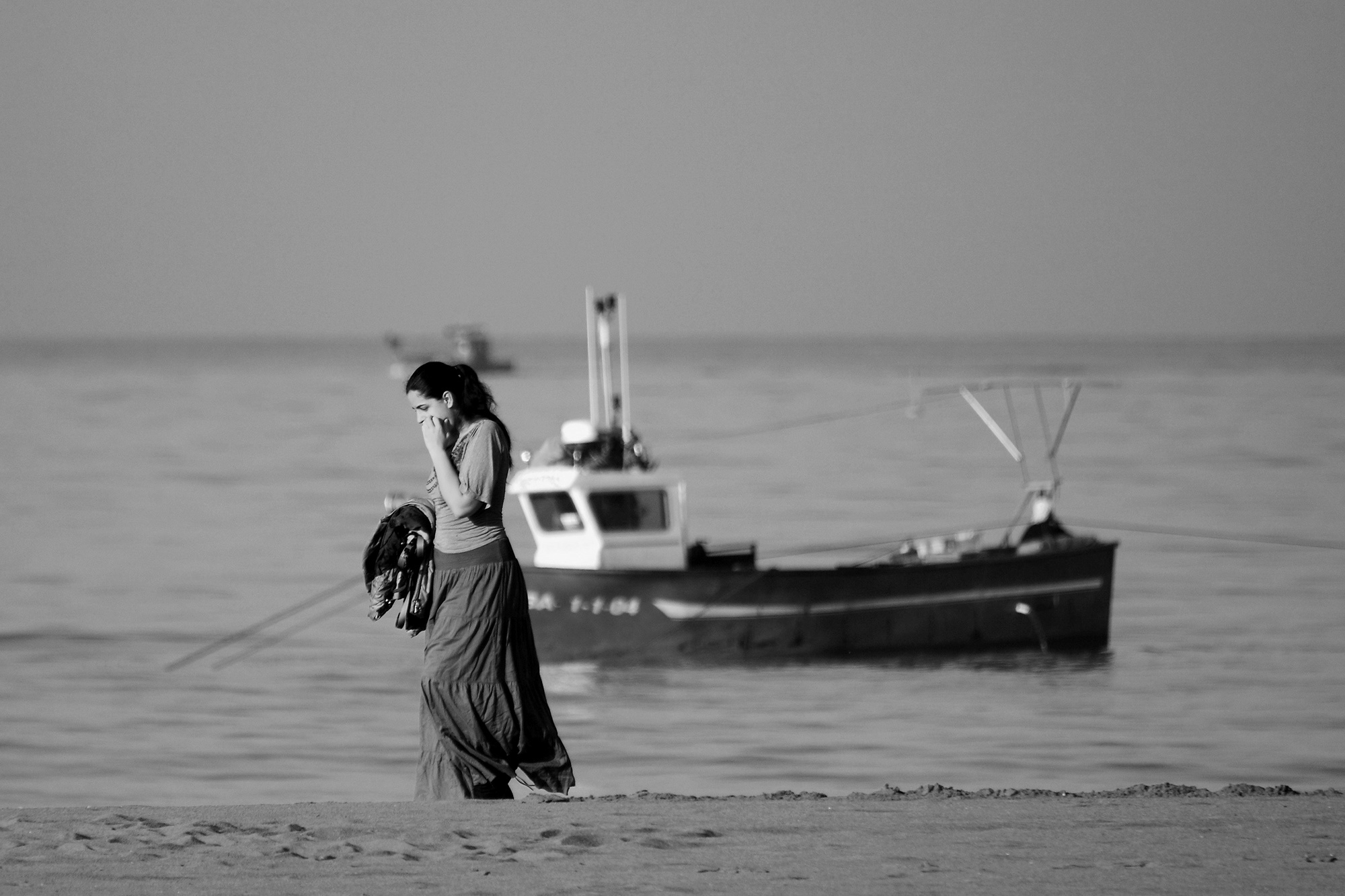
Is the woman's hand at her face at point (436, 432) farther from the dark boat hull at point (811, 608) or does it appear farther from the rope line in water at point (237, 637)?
the rope line in water at point (237, 637)

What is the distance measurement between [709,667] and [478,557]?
10477 millimetres

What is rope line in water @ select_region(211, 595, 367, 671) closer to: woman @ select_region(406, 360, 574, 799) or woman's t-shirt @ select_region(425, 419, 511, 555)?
woman @ select_region(406, 360, 574, 799)

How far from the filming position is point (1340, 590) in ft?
82.8

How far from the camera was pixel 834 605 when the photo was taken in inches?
700

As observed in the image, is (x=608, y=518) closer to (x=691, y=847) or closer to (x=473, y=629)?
(x=473, y=629)

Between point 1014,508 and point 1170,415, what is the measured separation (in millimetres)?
40472

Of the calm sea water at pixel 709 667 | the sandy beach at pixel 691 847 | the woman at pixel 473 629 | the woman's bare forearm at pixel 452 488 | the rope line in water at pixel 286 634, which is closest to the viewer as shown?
the sandy beach at pixel 691 847

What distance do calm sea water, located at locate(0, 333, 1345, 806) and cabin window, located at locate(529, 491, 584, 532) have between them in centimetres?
129

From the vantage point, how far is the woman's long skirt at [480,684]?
7.15 metres

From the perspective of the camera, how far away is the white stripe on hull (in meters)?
17.4

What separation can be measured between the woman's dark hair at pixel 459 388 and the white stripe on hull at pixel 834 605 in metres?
10.2

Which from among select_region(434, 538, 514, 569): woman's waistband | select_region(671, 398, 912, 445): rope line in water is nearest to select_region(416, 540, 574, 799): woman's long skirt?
select_region(434, 538, 514, 569): woman's waistband

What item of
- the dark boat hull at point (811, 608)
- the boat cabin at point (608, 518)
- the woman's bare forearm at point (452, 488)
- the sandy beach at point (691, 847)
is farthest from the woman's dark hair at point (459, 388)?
the boat cabin at point (608, 518)

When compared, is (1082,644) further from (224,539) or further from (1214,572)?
(224,539)
